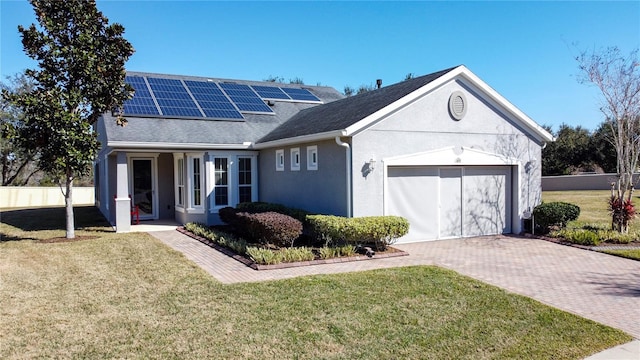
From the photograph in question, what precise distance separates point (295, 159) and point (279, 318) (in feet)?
28.0

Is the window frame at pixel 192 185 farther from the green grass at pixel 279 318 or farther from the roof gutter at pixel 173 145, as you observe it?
the green grass at pixel 279 318

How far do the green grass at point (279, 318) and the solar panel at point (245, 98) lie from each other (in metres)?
10.9

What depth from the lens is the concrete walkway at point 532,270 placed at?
696 cm

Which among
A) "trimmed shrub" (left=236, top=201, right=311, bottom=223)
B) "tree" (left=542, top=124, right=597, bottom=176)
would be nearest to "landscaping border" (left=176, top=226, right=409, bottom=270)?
"trimmed shrub" (left=236, top=201, right=311, bottom=223)

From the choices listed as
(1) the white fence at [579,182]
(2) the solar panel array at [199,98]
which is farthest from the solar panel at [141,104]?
(1) the white fence at [579,182]

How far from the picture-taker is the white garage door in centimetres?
1261

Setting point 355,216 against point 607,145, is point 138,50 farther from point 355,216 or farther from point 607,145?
point 607,145

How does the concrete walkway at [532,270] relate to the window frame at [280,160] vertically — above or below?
below

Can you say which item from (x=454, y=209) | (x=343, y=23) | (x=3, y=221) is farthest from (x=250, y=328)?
(x=3, y=221)

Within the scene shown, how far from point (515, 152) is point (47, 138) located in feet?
46.6

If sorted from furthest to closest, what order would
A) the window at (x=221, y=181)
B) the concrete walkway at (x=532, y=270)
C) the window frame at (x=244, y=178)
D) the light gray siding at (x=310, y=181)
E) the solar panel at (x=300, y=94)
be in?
the solar panel at (x=300, y=94) < the window frame at (x=244, y=178) < the window at (x=221, y=181) < the light gray siding at (x=310, y=181) < the concrete walkway at (x=532, y=270)

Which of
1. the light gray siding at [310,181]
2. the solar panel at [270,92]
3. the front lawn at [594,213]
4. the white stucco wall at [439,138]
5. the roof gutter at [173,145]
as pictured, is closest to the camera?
the white stucco wall at [439,138]

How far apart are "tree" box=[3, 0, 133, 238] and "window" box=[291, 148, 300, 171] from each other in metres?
5.56

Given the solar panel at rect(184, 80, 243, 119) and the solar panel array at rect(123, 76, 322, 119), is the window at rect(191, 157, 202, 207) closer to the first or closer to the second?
the solar panel array at rect(123, 76, 322, 119)
